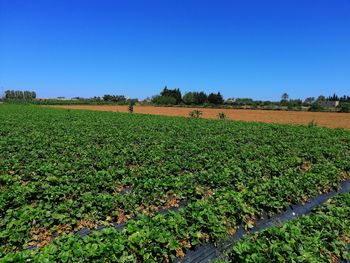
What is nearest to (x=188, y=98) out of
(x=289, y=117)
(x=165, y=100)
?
(x=165, y=100)

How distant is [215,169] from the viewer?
836cm

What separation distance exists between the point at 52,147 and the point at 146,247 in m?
8.68

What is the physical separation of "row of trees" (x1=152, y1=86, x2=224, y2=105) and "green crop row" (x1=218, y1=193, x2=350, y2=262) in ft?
298

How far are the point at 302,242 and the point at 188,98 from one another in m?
101

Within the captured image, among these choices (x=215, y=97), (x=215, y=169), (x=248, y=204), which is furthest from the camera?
(x=215, y=97)

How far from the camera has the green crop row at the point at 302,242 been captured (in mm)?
3775

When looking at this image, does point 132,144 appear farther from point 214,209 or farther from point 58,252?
point 58,252

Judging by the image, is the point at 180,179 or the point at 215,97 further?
the point at 215,97

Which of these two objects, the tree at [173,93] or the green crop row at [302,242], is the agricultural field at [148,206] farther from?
the tree at [173,93]

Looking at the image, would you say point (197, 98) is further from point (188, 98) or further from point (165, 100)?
point (165, 100)

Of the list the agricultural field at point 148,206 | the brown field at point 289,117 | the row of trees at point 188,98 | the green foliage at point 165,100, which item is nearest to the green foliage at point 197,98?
the row of trees at point 188,98

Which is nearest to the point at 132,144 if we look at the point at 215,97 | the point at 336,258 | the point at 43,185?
the point at 43,185

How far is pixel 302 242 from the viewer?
4.17m

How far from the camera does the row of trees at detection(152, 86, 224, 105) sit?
9688 cm
